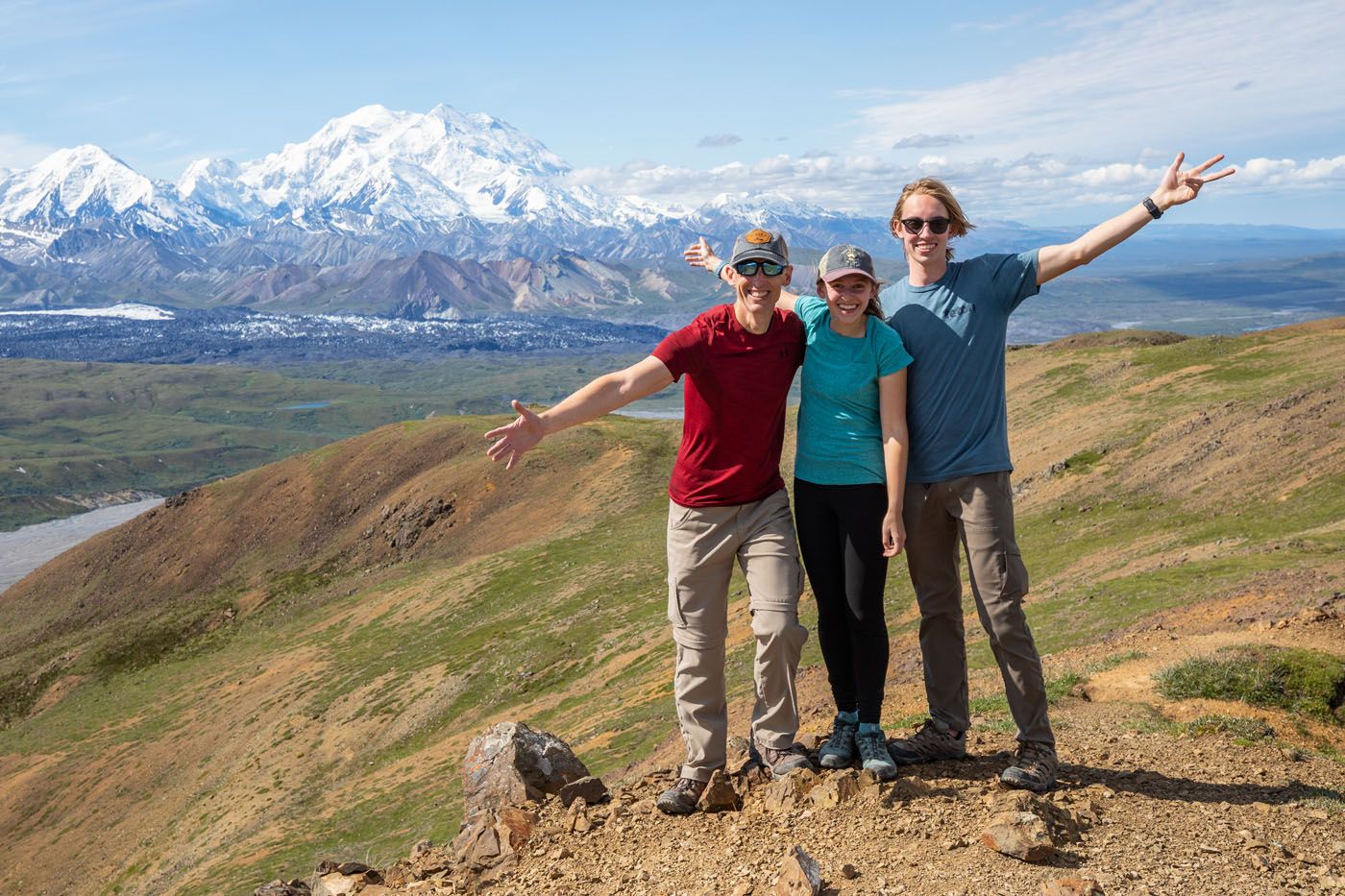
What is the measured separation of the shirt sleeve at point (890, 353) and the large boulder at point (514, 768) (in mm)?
6815

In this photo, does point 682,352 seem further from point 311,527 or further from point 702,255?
point 311,527

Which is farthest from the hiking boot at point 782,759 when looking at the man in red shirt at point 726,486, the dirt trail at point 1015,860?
the dirt trail at point 1015,860

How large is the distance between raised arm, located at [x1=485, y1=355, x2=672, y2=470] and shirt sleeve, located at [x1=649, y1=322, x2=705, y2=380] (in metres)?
0.08

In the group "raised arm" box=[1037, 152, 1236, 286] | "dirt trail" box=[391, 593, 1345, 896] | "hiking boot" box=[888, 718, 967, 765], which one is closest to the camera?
"dirt trail" box=[391, 593, 1345, 896]

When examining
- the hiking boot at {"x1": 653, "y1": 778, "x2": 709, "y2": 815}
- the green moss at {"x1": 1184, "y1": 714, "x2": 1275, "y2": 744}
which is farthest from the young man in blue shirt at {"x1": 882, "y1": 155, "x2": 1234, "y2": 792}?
the green moss at {"x1": 1184, "y1": 714, "x2": 1275, "y2": 744}

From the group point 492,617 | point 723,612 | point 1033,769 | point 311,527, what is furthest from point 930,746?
point 311,527

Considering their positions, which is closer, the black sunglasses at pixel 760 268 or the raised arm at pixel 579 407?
the raised arm at pixel 579 407

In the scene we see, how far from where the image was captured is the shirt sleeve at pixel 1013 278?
8.69 meters

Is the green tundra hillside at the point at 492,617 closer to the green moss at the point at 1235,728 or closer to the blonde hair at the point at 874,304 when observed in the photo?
the green moss at the point at 1235,728

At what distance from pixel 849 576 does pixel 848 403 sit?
1.56 m

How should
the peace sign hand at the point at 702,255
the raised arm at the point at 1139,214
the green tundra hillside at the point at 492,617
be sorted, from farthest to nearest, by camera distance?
the green tundra hillside at the point at 492,617 → the peace sign hand at the point at 702,255 → the raised arm at the point at 1139,214

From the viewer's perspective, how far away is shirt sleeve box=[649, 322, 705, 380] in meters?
8.52

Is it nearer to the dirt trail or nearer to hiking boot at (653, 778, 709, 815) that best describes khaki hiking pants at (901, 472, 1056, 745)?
the dirt trail

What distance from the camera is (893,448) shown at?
8.45 meters
